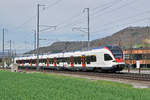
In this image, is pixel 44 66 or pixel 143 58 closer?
pixel 44 66

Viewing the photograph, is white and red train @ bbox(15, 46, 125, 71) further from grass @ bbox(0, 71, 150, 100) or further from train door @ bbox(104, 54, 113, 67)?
grass @ bbox(0, 71, 150, 100)

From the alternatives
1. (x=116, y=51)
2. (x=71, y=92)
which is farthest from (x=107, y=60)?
(x=71, y=92)

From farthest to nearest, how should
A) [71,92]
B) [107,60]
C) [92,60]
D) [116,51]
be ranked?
[92,60]
[116,51]
[107,60]
[71,92]

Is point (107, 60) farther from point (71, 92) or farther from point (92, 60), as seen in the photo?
point (71, 92)

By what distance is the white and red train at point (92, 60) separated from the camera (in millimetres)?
33094

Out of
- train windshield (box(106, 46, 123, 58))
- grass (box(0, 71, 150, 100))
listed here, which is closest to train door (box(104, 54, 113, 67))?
train windshield (box(106, 46, 123, 58))

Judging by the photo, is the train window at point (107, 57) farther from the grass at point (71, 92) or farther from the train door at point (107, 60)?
the grass at point (71, 92)

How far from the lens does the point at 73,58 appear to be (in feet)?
140

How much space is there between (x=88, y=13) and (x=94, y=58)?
1386 centimetres

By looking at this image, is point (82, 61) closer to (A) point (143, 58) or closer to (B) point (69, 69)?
(B) point (69, 69)

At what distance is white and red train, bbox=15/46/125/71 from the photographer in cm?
3309

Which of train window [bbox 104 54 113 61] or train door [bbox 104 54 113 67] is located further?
train window [bbox 104 54 113 61]

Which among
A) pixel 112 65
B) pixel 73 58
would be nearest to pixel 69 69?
pixel 73 58

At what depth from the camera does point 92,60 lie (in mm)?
36375
